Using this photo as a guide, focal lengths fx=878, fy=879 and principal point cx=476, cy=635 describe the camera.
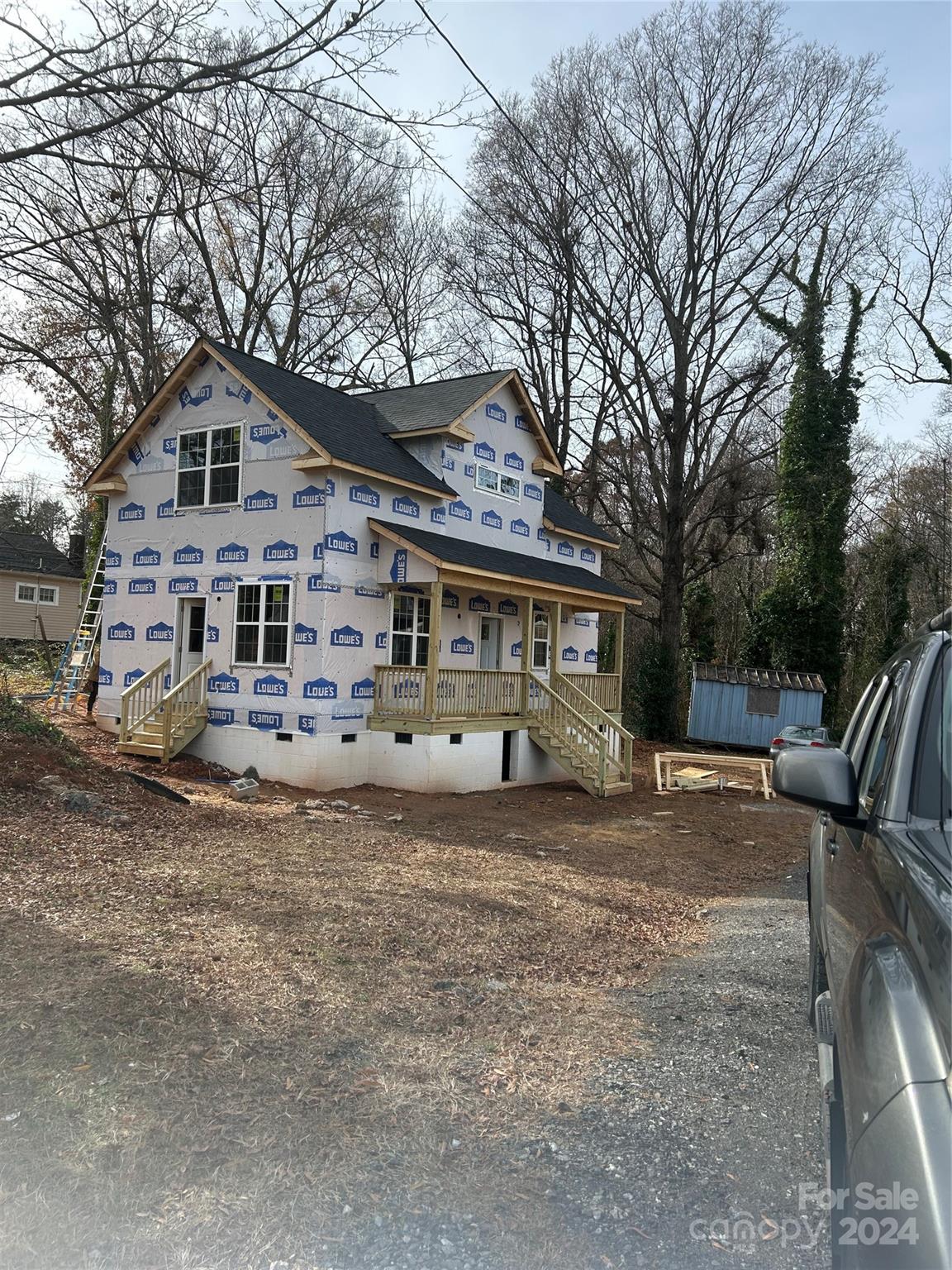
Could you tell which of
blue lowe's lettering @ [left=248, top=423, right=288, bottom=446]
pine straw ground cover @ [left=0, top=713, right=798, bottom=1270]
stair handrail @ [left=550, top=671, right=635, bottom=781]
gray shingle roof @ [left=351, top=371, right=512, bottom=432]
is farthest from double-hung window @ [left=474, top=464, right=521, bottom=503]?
pine straw ground cover @ [left=0, top=713, right=798, bottom=1270]

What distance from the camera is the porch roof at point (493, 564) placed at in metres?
15.6

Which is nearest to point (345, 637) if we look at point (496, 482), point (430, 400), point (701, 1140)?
point (496, 482)

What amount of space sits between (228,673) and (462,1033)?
41.4 feet

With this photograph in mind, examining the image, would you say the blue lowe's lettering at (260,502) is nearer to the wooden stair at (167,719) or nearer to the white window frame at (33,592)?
the wooden stair at (167,719)

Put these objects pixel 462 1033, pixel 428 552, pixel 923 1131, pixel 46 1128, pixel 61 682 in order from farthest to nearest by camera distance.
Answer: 1. pixel 61 682
2. pixel 428 552
3. pixel 462 1033
4. pixel 46 1128
5. pixel 923 1131

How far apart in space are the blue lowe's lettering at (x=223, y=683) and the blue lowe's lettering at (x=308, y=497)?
3.46 meters

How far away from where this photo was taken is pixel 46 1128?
345cm

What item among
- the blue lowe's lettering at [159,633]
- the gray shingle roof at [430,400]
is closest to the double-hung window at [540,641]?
the gray shingle roof at [430,400]

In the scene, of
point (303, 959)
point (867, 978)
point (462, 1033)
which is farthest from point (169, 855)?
point (867, 978)

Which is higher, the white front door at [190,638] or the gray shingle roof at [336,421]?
the gray shingle roof at [336,421]

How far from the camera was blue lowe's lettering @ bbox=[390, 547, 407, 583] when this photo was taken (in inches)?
629

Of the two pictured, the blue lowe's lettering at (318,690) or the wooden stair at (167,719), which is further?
the wooden stair at (167,719)

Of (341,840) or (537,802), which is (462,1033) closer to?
(341,840)

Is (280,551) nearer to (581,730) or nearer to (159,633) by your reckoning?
(159,633)
